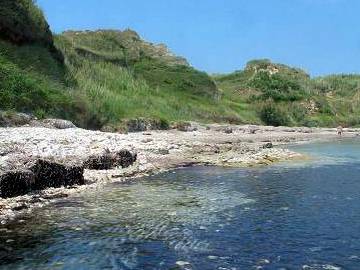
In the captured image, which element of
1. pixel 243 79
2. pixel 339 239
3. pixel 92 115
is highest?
pixel 243 79

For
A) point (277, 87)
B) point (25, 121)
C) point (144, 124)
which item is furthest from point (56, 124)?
point (277, 87)

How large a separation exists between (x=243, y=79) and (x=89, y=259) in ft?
418

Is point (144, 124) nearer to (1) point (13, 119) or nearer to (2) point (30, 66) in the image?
(2) point (30, 66)

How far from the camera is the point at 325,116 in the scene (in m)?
124

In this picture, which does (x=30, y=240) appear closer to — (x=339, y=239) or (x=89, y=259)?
(x=89, y=259)

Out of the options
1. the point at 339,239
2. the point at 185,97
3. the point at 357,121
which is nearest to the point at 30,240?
the point at 339,239

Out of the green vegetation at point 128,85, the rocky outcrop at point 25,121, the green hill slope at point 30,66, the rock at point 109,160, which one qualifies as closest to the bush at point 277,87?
the green vegetation at point 128,85

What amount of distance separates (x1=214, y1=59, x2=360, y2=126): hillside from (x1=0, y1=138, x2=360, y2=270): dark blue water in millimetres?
77198

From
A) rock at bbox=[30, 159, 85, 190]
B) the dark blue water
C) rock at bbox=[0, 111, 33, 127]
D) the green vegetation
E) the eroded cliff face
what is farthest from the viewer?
the eroded cliff face

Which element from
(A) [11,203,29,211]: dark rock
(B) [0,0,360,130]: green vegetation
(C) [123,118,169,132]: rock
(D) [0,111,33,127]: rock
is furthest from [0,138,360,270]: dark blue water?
(C) [123,118,169,132]: rock

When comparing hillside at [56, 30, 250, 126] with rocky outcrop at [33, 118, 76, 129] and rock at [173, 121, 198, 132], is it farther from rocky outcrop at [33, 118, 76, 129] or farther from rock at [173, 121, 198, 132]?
rocky outcrop at [33, 118, 76, 129]

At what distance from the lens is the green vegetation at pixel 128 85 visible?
49.2 m

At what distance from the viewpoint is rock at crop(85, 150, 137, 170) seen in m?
27.5

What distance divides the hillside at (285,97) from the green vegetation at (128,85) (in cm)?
24
